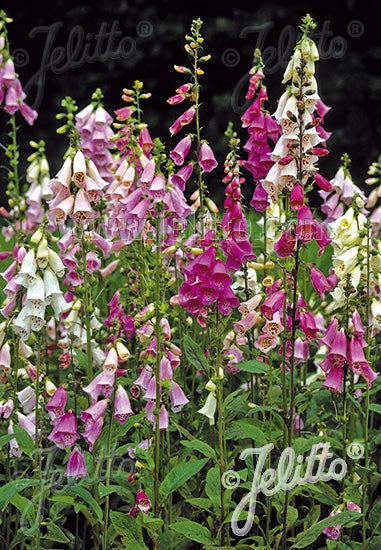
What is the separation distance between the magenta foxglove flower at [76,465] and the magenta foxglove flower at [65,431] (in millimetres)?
36

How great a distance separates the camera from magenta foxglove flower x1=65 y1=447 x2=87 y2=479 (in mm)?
2041

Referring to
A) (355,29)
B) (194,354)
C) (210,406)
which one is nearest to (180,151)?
(194,354)

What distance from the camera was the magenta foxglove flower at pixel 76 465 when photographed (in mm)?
2041

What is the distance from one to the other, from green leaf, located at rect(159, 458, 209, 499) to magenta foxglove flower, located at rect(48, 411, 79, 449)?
299 millimetres

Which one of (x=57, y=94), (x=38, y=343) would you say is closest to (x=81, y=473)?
(x=38, y=343)

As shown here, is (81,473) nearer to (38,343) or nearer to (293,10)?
(38,343)

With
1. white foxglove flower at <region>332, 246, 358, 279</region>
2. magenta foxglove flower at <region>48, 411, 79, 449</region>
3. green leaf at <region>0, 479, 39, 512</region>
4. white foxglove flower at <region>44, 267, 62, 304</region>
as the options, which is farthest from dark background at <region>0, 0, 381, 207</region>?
green leaf at <region>0, 479, 39, 512</region>

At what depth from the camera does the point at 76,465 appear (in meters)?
2.05

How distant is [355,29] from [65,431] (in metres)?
6.25

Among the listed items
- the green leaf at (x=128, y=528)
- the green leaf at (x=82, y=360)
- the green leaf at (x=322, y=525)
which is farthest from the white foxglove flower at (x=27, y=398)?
the green leaf at (x=322, y=525)

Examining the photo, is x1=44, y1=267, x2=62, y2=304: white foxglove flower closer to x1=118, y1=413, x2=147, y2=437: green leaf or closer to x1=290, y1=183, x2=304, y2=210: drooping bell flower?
x1=118, y1=413, x2=147, y2=437: green leaf

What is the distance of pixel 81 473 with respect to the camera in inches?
80.7

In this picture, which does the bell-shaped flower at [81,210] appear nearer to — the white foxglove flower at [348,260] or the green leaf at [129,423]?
the green leaf at [129,423]

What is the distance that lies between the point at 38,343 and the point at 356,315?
3.21 ft
